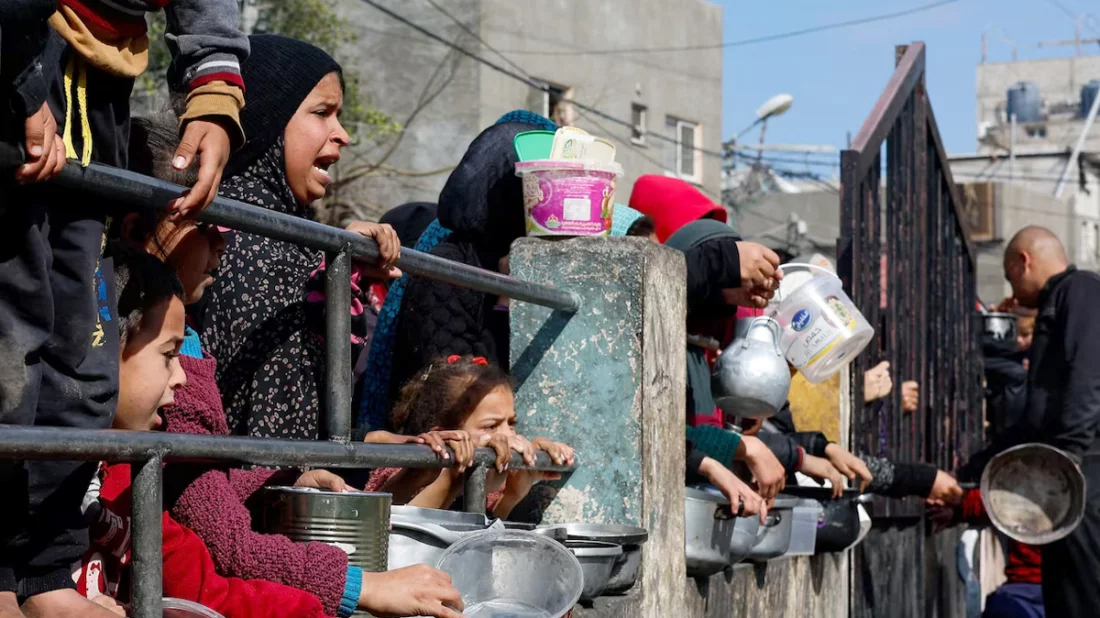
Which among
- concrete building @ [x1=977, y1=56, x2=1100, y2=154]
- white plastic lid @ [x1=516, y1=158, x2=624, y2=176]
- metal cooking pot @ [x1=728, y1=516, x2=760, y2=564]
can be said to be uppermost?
concrete building @ [x1=977, y1=56, x2=1100, y2=154]

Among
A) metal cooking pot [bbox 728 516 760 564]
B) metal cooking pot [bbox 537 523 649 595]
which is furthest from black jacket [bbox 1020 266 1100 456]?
metal cooking pot [bbox 537 523 649 595]

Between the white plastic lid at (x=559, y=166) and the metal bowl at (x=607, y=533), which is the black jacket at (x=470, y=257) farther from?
the metal bowl at (x=607, y=533)

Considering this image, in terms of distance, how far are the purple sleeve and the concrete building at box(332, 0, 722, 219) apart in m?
15.5

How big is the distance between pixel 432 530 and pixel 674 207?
3077 millimetres

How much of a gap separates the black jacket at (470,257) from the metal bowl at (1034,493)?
3333mm

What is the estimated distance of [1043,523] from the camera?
6.50 m

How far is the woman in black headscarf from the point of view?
3203 mm

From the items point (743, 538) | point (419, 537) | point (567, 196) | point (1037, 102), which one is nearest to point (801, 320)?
point (743, 538)

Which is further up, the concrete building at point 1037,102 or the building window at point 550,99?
the concrete building at point 1037,102

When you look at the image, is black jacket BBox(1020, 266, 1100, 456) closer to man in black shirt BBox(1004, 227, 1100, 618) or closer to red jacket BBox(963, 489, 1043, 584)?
man in black shirt BBox(1004, 227, 1100, 618)

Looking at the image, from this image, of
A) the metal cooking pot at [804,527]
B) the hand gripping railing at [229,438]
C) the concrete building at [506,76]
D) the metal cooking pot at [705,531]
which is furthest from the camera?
the concrete building at [506,76]

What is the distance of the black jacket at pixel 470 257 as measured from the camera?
12.2ft

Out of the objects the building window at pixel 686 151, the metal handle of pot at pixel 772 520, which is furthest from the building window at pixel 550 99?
the metal handle of pot at pixel 772 520

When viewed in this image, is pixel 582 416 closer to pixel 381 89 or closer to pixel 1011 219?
pixel 381 89
